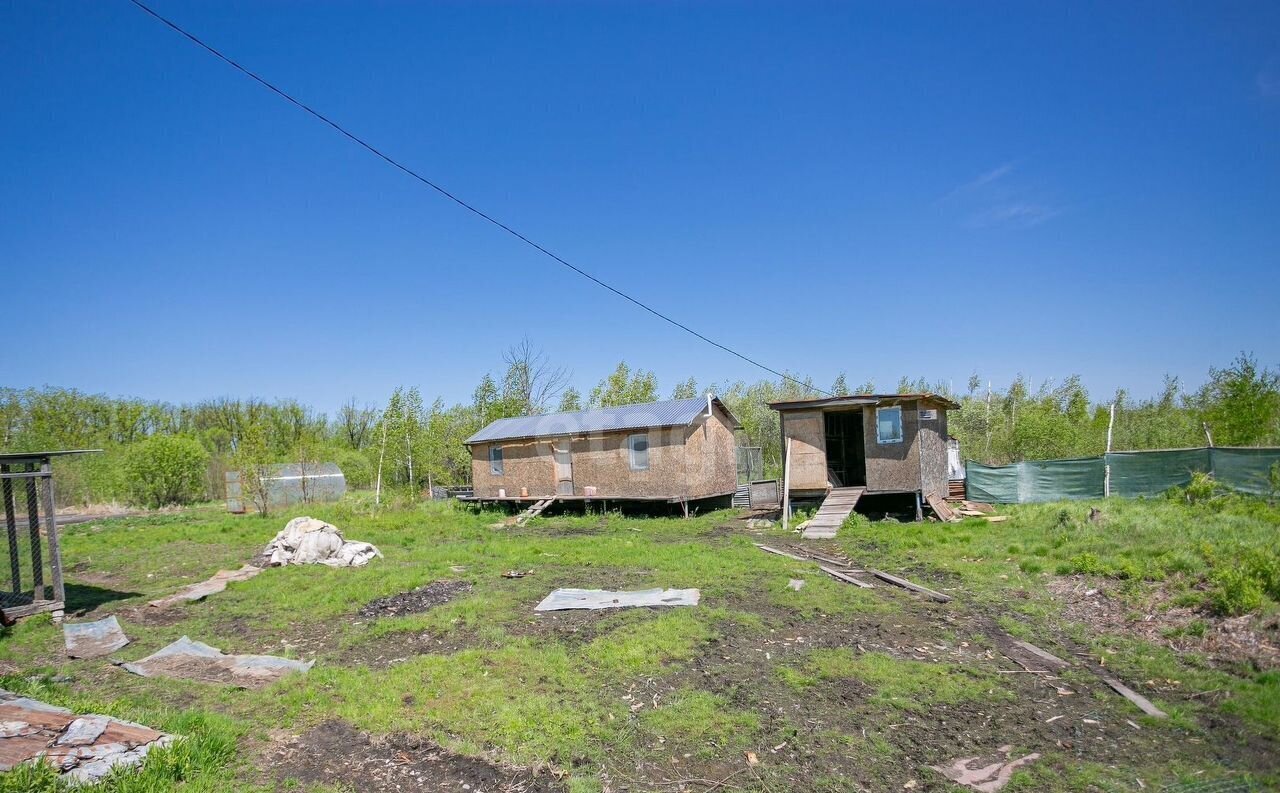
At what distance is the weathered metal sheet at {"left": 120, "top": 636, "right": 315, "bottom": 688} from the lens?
759 centimetres

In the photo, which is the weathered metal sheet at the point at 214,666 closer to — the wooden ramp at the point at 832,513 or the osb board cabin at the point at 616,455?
the wooden ramp at the point at 832,513

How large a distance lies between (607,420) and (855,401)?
9850mm

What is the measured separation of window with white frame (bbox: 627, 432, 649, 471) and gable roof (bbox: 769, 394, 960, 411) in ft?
18.3

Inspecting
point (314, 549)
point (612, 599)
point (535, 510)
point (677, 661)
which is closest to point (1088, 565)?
point (677, 661)

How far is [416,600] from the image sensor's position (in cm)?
1106

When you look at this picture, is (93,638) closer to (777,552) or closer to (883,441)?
(777,552)

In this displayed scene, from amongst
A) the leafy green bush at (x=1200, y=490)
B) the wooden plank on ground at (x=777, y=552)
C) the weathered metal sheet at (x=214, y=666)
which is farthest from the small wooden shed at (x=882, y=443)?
the weathered metal sheet at (x=214, y=666)

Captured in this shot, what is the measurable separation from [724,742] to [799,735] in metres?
0.70

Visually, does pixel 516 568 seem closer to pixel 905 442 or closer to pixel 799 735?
pixel 799 735

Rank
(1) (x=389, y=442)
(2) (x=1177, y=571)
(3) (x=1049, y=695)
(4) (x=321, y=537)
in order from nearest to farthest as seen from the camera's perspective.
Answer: (3) (x=1049, y=695) → (2) (x=1177, y=571) → (4) (x=321, y=537) → (1) (x=389, y=442)

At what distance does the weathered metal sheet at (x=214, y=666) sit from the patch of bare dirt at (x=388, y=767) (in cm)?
214

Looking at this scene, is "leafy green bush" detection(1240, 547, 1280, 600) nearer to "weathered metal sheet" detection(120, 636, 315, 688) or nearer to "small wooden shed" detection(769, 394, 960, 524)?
"small wooden shed" detection(769, 394, 960, 524)

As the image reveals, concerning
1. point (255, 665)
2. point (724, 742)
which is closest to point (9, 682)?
point (255, 665)

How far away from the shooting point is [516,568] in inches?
547
